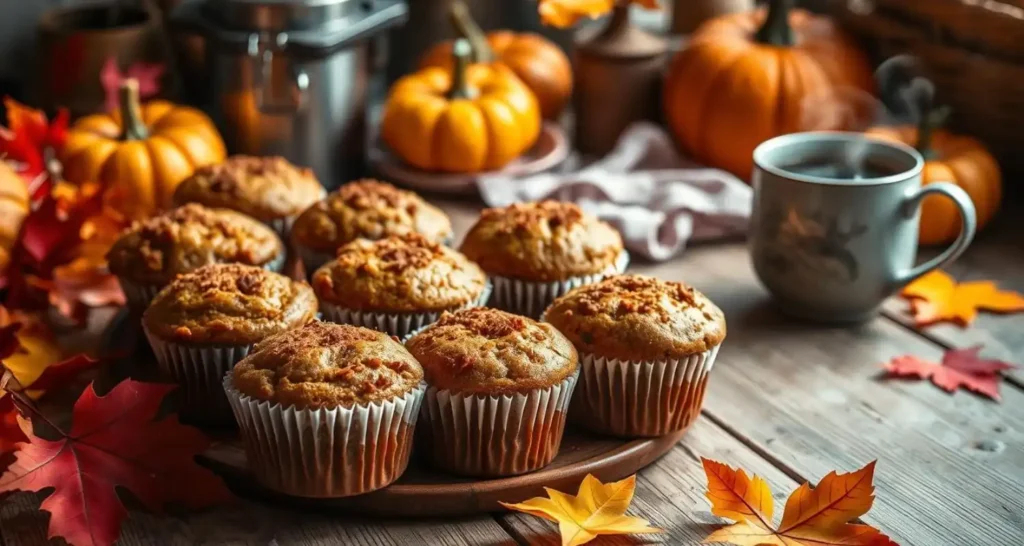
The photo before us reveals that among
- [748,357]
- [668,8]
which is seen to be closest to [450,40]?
[668,8]

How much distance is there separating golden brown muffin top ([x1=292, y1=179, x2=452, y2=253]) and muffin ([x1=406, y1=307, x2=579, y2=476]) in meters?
0.37

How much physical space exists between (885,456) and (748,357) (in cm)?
29

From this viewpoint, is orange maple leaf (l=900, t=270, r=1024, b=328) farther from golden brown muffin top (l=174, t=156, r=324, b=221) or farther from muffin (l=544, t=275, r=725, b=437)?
golden brown muffin top (l=174, t=156, r=324, b=221)

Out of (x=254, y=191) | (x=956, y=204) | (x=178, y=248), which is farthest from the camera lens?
(x=254, y=191)

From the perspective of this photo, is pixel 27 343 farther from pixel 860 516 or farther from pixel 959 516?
pixel 959 516

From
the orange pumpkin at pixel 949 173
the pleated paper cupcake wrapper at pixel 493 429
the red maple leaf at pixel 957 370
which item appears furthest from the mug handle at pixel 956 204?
the pleated paper cupcake wrapper at pixel 493 429

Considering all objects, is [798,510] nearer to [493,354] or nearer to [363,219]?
[493,354]

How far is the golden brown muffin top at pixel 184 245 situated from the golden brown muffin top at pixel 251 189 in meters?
0.11

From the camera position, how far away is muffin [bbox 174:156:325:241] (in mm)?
1690

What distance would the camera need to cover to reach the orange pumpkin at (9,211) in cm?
153

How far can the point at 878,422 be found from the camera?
1.44 meters

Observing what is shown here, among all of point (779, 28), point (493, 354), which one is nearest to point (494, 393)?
point (493, 354)

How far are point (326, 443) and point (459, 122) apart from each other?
1079 millimetres

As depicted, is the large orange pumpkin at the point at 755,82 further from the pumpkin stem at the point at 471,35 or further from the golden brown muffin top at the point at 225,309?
the golden brown muffin top at the point at 225,309
